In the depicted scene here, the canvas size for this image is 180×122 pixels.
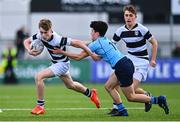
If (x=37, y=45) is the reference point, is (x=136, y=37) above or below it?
above

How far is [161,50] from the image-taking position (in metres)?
33.6

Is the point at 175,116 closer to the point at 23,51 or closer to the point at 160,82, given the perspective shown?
the point at 160,82

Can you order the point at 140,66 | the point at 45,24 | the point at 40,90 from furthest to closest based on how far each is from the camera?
1. the point at 140,66
2. the point at 40,90
3. the point at 45,24

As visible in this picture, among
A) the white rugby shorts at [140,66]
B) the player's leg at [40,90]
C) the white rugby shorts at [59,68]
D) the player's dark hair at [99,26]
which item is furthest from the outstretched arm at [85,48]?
the white rugby shorts at [140,66]

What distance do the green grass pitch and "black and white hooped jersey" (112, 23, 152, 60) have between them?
131cm

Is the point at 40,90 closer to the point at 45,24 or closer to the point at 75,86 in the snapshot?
the point at 75,86

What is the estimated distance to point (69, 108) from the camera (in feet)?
58.7

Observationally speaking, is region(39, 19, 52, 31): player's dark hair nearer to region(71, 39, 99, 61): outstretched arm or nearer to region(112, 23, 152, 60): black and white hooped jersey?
region(71, 39, 99, 61): outstretched arm

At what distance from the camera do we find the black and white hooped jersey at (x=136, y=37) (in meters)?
16.0

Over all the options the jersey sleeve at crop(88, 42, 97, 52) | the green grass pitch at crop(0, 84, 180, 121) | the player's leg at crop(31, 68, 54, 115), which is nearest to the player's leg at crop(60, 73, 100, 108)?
the green grass pitch at crop(0, 84, 180, 121)

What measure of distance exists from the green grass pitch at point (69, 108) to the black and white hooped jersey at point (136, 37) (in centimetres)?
131

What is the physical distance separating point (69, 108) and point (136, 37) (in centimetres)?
285

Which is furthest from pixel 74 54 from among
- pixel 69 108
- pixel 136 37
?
pixel 69 108

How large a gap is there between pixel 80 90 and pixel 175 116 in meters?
2.68
